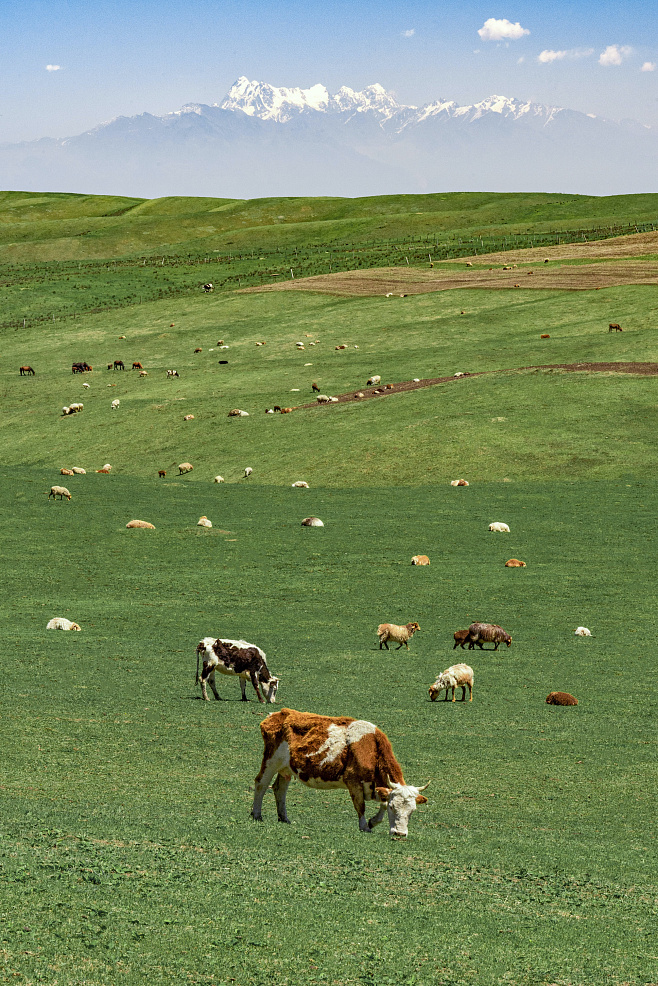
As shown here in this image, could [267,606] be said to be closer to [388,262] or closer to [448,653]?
[448,653]

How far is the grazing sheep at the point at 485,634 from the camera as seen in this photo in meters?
26.1

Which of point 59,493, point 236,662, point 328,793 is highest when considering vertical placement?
point 236,662

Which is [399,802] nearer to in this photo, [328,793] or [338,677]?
[328,793]

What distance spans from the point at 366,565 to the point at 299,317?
65.8 metres

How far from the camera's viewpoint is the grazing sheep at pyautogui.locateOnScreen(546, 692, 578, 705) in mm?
21531

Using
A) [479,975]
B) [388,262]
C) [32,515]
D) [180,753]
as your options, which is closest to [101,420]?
[32,515]

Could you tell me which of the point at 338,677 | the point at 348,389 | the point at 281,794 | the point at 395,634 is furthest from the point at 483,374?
the point at 281,794

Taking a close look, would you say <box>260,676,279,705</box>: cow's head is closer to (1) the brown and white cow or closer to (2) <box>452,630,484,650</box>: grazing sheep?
(2) <box>452,630,484,650</box>: grazing sheep

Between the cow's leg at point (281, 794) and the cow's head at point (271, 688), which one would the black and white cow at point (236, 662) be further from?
the cow's leg at point (281, 794)

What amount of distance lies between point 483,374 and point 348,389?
31.0ft

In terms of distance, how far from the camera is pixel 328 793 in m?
16.0

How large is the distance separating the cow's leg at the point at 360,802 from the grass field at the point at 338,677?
0.28 m

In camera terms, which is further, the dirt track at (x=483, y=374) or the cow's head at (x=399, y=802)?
the dirt track at (x=483, y=374)

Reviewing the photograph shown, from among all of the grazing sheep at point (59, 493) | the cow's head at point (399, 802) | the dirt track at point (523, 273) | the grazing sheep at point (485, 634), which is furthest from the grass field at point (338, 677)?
the dirt track at point (523, 273)
